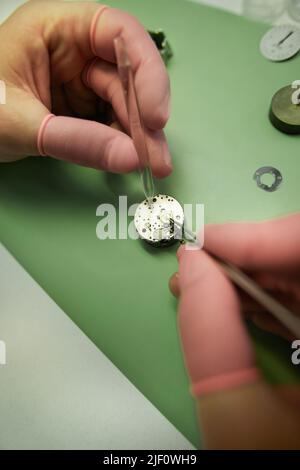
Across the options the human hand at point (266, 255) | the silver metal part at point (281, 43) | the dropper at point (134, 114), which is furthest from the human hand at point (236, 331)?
the silver metal part at point (281, 43)

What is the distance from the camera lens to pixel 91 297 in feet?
2.24

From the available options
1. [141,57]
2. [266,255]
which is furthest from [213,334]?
[141,57]

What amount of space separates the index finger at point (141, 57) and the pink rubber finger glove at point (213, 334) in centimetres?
26

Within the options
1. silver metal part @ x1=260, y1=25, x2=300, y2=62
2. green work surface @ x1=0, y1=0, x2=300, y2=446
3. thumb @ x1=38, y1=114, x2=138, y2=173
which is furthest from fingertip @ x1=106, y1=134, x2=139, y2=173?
silver metal part @ x1=260, y1=25, x2=300, y2=62

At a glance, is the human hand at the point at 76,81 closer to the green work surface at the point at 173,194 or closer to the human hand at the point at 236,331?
the green work surface at the point at 173,194

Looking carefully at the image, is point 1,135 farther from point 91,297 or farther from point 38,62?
point 91,297

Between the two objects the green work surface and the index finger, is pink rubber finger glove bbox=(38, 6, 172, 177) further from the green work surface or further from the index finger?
the green work surface

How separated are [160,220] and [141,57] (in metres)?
0.27

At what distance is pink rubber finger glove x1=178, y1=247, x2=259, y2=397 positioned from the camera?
47cm

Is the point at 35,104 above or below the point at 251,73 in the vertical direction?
below

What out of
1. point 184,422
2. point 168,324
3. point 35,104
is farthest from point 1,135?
point 184,422

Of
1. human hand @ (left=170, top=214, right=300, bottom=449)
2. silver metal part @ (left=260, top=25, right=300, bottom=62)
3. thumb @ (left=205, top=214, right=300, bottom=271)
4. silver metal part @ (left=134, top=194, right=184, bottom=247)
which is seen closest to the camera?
human hand @ (left=170, top=214, right=300, bottom=449)
